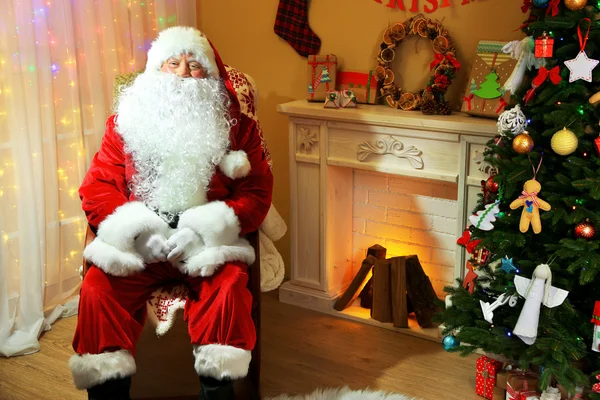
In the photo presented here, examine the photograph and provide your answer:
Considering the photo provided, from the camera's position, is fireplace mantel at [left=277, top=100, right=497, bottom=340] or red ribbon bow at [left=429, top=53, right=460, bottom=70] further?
red ribbon bow at [left=429, top=53, right=460, bottom=70]

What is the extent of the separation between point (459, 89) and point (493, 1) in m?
0.40

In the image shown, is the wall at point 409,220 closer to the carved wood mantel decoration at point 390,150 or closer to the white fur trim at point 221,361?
the carved wood mantel decoration at point 390,150

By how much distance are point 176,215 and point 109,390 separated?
674mm

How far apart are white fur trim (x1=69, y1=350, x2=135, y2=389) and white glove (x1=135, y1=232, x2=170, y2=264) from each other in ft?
1.20

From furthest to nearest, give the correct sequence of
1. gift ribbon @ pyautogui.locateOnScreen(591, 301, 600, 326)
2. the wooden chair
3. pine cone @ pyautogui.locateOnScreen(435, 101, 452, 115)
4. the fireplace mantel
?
1. pine cone @ pyautogui.locateOnScreen(435, 101, 452, 115)
2. the fireplace mantel
3. the wooden chair
4. gift ribbon @ pyautogui.locateOnScreen(591, 301, 600, 326)

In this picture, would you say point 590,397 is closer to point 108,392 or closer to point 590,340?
→ point 590,340

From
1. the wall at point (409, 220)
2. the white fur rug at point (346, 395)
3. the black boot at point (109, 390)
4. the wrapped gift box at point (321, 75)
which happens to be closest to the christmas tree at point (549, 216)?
the white fur rug at point (346, 395)

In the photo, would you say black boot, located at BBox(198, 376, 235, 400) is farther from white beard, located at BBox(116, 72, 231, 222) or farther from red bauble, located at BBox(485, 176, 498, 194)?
red bauble, located at BBox(485, 176, 498, 194)

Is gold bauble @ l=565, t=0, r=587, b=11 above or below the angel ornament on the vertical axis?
above

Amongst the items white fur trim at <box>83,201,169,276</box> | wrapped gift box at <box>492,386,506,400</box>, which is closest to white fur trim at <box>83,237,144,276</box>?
white fur trim at <box>83,201,169,276</box>

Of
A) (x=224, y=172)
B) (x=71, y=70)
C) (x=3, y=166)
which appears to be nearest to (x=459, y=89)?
(x=224, y=172)

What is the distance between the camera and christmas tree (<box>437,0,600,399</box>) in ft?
8.04

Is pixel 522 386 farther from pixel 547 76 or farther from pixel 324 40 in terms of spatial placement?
pixel 324 40

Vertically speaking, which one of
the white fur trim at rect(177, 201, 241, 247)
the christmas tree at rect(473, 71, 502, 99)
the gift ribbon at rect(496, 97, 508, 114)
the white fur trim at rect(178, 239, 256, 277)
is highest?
the christmas tree at rect(473, 71, 502, 99)
